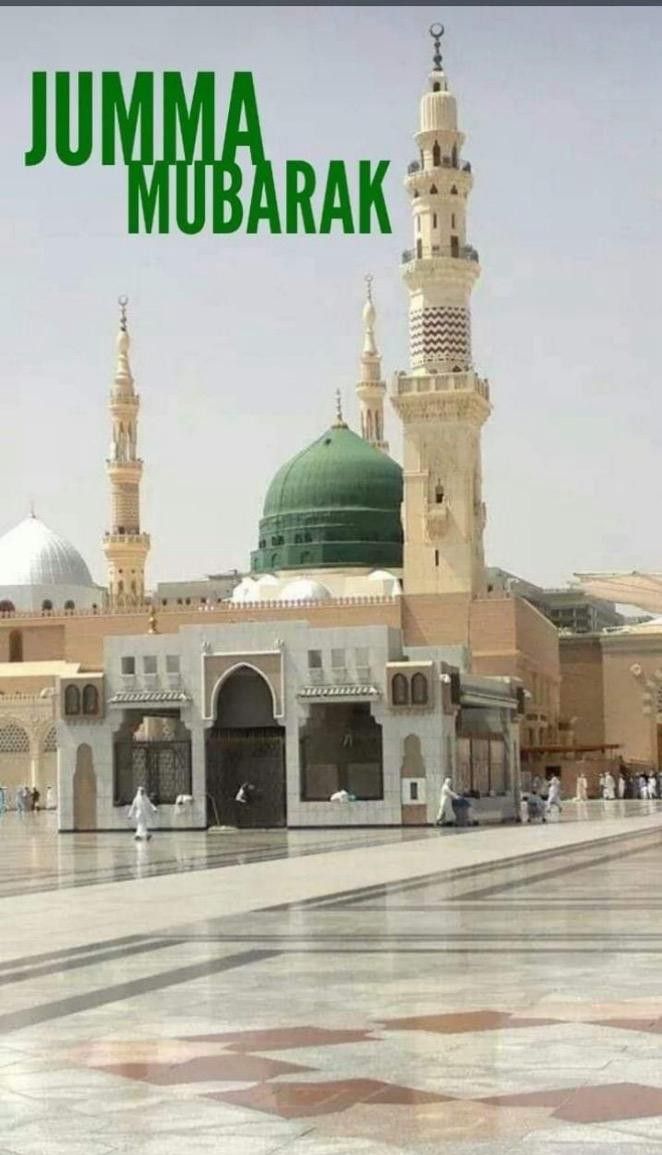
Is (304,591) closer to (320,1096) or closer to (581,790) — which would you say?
(581,790)

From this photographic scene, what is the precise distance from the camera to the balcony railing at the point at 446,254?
4503cm

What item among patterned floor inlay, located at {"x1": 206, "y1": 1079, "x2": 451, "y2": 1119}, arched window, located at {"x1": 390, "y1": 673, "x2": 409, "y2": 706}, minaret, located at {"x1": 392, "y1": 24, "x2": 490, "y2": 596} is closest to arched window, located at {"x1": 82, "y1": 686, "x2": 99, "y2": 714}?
arched window, located at {"x1": 390, "y1": 673, "x2": 409, "y2": 706}

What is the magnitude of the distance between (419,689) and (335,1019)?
67.3ft

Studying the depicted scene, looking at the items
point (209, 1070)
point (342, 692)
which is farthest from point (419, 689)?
point (209, 1070)

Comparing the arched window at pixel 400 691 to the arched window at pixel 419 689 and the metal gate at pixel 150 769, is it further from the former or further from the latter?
the metal gate at pixel 150 769

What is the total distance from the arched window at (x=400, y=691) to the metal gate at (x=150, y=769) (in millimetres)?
3270

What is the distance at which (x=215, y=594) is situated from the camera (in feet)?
211

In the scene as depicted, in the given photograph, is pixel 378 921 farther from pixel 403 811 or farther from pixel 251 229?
pixel 403 811

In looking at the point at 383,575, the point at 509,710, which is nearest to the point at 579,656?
the point at 383,575

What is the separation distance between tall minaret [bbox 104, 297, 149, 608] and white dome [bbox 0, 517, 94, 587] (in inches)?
281

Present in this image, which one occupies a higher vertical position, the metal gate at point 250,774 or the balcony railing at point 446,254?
the balcony railing at point 446,254

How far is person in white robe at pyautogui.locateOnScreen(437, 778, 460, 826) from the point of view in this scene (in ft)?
81.7

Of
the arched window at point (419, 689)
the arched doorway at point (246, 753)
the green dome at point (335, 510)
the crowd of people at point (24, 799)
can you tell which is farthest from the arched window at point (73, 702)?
the green dome at point (335, 510)

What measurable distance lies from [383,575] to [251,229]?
1722 inches
